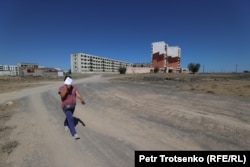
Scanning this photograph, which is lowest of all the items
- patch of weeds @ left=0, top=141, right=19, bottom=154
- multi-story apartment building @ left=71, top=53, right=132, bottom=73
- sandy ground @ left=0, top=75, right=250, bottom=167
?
patch of weeds @ left=0, top=141, right=19, bottom=154

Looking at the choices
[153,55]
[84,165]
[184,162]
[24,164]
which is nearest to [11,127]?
[24,164]

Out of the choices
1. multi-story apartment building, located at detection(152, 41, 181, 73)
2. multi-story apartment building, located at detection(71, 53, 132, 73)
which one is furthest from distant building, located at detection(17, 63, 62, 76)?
multi-story apartment building, located at detection(152, 41, 181, 73)

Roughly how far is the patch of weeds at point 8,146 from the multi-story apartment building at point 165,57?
376 ft

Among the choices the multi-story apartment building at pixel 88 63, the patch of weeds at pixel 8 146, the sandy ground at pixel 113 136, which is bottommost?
the patch of weeds at pixel 8 146

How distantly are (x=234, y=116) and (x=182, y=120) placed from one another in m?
2.08

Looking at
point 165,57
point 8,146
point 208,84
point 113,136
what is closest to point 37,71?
point 165,57

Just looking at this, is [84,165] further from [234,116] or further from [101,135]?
[234,116]

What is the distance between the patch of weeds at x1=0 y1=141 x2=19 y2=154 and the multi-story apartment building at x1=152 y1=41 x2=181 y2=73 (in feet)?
376

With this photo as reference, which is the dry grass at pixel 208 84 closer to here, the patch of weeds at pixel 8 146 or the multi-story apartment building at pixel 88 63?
the patch of weeds at pixel 8 146

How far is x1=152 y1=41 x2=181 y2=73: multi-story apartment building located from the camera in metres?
117

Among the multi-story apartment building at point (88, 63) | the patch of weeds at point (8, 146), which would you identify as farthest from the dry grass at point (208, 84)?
the multi-story apartment building at point (88, 63)

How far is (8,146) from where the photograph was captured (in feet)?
16.4

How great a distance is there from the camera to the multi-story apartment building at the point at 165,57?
116875 mm

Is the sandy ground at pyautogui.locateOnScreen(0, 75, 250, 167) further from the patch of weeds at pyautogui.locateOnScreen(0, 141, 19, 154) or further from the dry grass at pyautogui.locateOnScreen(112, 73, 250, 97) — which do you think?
the dry grass at pyautogui.locateOnScreen(112, 73, 250, 97)
